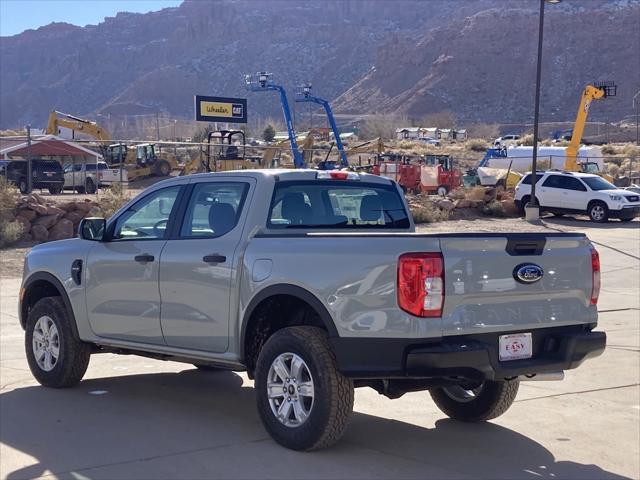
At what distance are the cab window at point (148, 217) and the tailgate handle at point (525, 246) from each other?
2.86 meters

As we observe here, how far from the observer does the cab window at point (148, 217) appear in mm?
8047

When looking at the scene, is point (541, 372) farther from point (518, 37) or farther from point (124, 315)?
point (518, 37)

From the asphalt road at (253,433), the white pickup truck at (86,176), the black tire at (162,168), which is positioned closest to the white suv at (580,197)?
the white pickup truck at (86,176)

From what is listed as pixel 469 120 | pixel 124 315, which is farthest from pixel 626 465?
pixel 469 120

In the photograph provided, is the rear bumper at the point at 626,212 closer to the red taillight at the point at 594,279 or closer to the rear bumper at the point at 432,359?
the red taillight at the point at 594,279

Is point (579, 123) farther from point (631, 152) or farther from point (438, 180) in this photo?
point (631, 152)

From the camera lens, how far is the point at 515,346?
257 inches

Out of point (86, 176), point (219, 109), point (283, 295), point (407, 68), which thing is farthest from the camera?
point (407, 68)

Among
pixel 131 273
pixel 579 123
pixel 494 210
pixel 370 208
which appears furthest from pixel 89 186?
pixel 370 208

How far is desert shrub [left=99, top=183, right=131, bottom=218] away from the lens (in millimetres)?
24222

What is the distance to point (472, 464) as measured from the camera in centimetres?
674

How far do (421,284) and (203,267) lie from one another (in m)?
1.93

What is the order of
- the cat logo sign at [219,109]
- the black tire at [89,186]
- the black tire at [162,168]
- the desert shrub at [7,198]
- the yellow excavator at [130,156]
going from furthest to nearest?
the black tire at [162,168] → the yellow excavator at [130,156] → the cat logo sign at [219,109] → the black tire at [89,186] → the desert shrub at [7,198]

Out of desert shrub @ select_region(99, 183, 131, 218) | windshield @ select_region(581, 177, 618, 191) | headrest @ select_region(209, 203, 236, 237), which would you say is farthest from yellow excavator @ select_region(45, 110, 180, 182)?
headrest @ select_region(209, 203, 236, 237)
